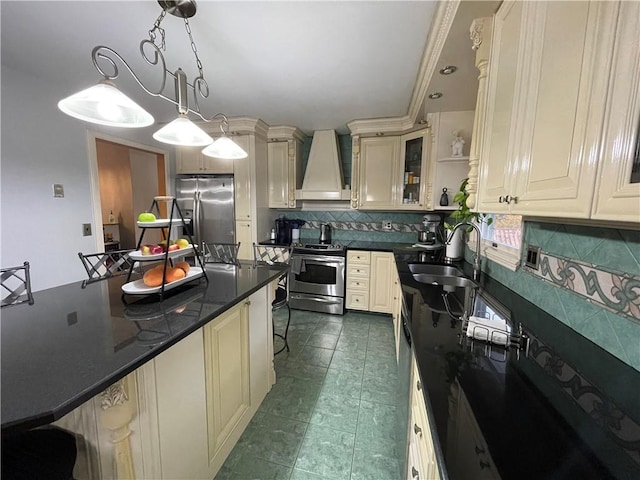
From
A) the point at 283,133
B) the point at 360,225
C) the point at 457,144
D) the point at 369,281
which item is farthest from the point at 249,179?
the point at 457,144

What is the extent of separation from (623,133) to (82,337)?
1561 mm

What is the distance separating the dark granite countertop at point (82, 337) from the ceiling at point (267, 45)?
1532 mm

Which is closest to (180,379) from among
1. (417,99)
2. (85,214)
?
(85,214)

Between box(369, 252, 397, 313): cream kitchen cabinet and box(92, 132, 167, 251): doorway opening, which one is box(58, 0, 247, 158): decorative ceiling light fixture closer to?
box(369, 252, 397, 313): cream kitchen cabinet

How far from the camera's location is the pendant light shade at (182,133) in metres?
1.31

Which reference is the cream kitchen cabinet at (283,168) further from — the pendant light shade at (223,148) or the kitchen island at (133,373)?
the kitchen island at (133,373)

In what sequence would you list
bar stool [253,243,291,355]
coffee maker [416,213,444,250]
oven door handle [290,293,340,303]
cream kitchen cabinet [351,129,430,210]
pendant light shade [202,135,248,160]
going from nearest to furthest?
1. pendant light shade [202,135,248,160]
2. bar stool [253,243,291,355]
3. coffee maker [416,213,444,250]
4. cream kitchen cabinet [351,129,430,210]
5. oven door handle [290,293,340,303]

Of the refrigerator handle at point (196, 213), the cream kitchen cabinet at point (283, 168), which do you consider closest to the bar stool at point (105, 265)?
the refrigerator handle at point (196, 213)

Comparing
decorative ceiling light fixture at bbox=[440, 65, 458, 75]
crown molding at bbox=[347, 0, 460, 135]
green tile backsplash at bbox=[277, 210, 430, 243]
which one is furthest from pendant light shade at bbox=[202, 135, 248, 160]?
green tile backsplash at bbox=[277, 210, 430, 243]

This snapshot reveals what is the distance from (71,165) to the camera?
2.46 metres

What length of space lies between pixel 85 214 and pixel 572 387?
3.62 m

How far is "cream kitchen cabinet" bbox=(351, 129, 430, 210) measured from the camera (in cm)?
315

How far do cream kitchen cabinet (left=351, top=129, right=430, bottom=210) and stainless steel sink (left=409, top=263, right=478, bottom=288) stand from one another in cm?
104

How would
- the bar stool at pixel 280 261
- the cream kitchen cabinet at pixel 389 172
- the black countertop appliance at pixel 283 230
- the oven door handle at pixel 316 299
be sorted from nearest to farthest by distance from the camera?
the bar stool at pixel 280 261 → the cream kitchen cabinet at pixel 389 172 → the oven door handle at pixel 316 299 → the black countertop appliance at pixel 283 230
